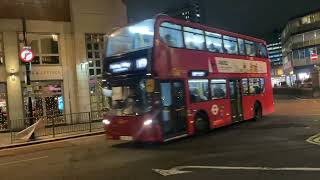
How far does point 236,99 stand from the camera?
64.6ft

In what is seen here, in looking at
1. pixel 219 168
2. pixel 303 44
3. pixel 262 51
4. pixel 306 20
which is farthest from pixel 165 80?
pixel 306 20

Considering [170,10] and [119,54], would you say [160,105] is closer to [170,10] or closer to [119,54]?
[119,54]

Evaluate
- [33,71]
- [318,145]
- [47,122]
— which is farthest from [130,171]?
[33,71]

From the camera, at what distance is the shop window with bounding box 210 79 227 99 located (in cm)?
Result: 1788

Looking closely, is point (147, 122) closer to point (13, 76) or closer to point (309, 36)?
point (13, 76)

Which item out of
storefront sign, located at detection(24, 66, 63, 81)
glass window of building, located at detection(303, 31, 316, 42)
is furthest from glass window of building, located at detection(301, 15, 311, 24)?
storefront sign, located at detection(24, 66, 63, 81)

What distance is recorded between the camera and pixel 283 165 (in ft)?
32.4

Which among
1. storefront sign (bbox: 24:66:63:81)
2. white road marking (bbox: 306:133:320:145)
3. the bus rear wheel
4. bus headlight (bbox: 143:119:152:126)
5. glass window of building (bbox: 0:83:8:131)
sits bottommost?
white road marking (bbox: 306:133:320:145)

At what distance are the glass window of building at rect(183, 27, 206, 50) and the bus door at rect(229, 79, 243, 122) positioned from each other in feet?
9.42

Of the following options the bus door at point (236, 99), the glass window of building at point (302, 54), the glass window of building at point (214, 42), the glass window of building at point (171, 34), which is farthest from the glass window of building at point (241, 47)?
the glass window of building at point (302, 54)

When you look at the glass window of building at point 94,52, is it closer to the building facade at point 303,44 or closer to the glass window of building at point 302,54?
the building facade at point 303,44

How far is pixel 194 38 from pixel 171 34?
5.41ft

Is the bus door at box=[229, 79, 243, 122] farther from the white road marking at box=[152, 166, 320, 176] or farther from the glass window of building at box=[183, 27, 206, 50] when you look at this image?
the white road marking at box=[152, 166, 320, 176]

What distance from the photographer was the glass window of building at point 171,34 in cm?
1507
